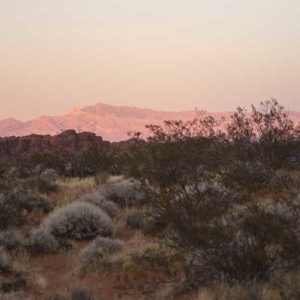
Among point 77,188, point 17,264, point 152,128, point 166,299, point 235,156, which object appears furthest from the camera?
point 77,188

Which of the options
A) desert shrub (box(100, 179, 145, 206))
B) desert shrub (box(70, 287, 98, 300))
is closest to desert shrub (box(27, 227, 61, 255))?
desert shrub (box(70, 287, 98, 300))

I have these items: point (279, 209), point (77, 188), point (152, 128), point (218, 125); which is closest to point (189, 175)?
point (279, 209)

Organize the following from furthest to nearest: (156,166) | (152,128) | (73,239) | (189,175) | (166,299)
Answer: (152,128) → (156,166) → (73,239) → (189,175) → (166,299)

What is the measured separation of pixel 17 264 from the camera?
10.4 meters

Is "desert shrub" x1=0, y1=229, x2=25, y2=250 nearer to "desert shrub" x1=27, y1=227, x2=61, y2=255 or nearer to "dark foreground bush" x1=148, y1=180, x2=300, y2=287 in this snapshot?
"desert shrub" x1=27, y1=227, x2=61, y2=255

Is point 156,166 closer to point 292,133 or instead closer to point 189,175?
point 189,175

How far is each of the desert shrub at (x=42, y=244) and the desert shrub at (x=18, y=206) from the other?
2.21 meters

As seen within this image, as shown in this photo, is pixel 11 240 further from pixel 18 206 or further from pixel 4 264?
pixel 18 206

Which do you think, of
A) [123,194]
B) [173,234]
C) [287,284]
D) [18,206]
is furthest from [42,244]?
[287,284]

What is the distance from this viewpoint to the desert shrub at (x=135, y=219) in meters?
14.0

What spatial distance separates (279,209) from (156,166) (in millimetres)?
8308

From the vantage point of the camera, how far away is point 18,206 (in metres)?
16.5

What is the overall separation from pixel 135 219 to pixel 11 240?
3.43 meters

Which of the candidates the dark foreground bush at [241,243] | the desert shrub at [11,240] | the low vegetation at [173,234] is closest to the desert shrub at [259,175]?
the low vegetation at [173,234]
